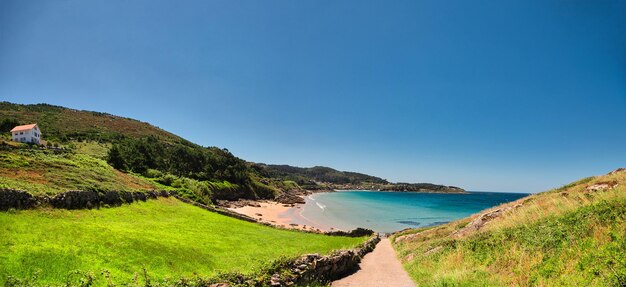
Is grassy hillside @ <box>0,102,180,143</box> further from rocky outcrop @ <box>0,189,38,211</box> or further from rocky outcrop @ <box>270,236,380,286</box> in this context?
rocky outcrop @ <box>270,236,380,286</box>

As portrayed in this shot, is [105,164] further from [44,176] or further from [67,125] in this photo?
[67,125]

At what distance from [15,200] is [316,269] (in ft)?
61.6

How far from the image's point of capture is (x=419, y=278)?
16.8m

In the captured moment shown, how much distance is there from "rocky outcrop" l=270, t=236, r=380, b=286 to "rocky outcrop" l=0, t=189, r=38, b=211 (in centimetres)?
1699

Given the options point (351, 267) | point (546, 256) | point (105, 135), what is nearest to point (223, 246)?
point (351, 267)

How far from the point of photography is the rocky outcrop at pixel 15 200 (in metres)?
17.9

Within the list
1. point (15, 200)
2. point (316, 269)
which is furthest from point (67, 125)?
point (316, 269)

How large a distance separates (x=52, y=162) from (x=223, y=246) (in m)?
22.3

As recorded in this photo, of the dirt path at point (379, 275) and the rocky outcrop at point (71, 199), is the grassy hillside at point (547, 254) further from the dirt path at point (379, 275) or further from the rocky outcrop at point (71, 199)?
the rocky outcrop at point (71, 199)

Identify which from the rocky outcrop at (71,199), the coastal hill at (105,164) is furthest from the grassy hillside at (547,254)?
the coastal hill at (105,164)

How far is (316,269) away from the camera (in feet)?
55.2

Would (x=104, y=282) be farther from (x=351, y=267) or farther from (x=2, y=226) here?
(x=351, y=267)

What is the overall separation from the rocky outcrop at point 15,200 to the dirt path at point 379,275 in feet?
64.9

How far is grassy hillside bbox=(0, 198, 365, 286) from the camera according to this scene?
12.9 meters
